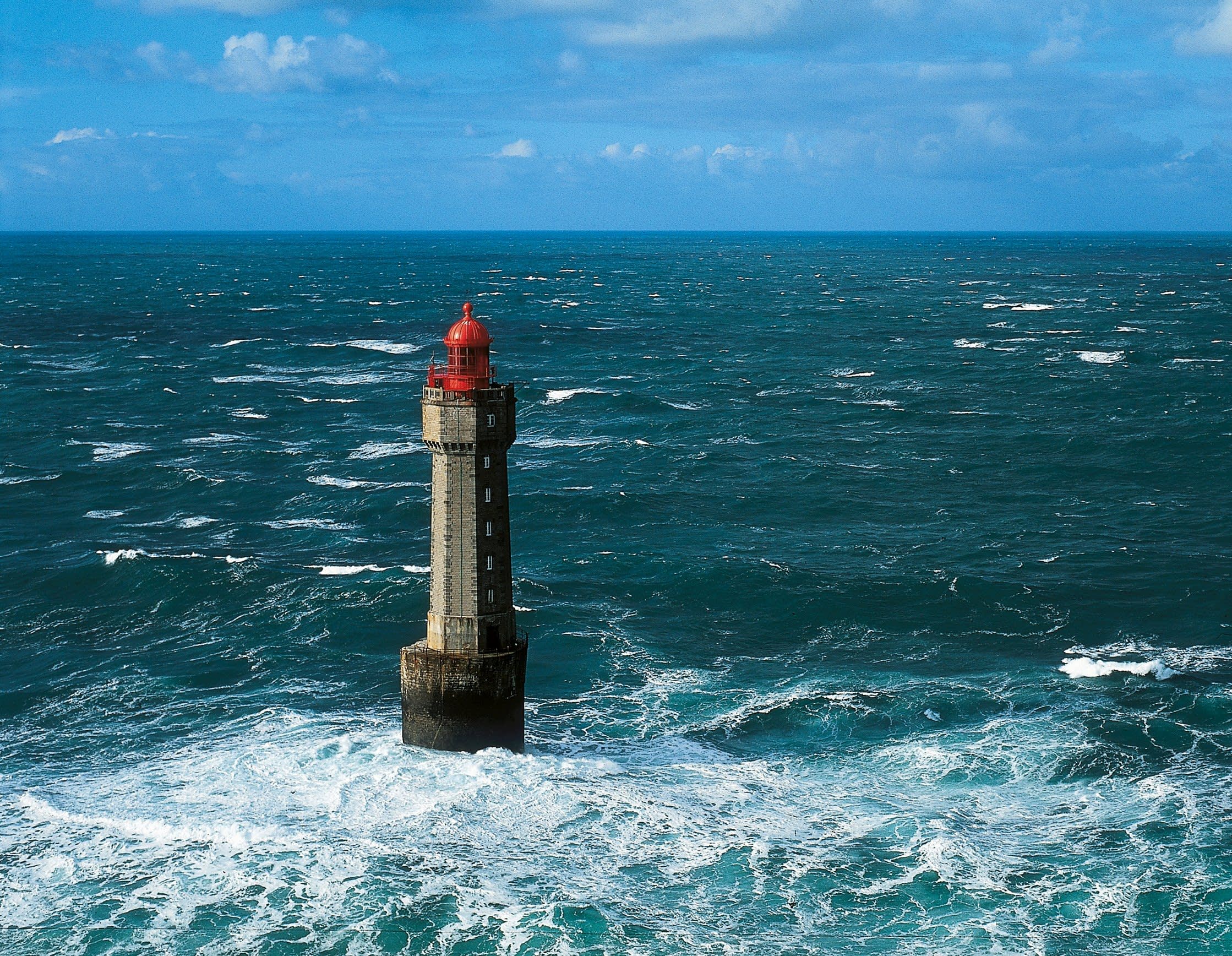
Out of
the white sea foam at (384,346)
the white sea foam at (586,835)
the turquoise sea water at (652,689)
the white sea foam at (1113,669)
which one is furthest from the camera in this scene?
the white sea foam at (384,346)

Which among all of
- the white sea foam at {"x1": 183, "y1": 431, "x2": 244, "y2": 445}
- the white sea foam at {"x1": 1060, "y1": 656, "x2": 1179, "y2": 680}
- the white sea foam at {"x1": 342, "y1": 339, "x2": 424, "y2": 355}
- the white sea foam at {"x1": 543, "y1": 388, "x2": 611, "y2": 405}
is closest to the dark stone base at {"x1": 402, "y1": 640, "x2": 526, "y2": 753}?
the white sea foam at {"x1": 1060, "y1": 656, "x2": 1179, "y2": 680}

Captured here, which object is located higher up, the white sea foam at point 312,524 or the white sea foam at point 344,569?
the white sea foam at point 312,524

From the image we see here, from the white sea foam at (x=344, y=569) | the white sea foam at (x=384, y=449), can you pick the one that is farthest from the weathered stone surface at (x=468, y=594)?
the white sea foam at (x=384, y=449)

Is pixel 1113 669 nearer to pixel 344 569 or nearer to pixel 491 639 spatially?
pixel 491 639

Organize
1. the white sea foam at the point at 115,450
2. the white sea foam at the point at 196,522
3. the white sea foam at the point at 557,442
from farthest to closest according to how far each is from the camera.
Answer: the white sea foam at the point at 557,442 → the white sea foam at the point at 115,450 → the white sea foam at the point at 196,522

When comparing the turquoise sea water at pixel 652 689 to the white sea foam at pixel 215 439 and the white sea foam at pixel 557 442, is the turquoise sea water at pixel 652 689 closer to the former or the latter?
the white sea foam at pixel 215 439

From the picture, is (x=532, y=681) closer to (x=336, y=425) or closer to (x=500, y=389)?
(x=500, y=389)
